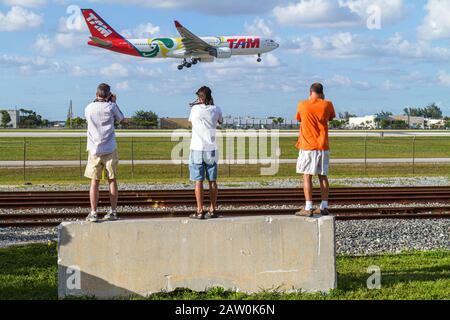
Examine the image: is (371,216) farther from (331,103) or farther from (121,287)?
(121,287)

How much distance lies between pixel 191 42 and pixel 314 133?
54485 millimetres

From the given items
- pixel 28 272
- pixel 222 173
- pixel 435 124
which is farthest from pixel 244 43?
pixel 435 124

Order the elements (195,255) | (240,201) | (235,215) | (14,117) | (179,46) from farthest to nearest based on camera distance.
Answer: (14,117) < (179,46) < (240,201) < (235,215) < (195,255)

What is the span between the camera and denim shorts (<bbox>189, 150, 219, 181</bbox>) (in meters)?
8.09

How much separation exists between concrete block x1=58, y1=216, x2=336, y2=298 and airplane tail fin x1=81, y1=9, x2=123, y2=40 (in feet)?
202

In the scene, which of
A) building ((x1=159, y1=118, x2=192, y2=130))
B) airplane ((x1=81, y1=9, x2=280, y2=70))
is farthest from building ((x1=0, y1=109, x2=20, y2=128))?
airplane ((x1=81, y1=9, x2=280, y2=70))

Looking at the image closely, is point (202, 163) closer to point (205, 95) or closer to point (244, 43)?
point (205, 95)

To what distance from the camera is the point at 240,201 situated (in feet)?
55.6

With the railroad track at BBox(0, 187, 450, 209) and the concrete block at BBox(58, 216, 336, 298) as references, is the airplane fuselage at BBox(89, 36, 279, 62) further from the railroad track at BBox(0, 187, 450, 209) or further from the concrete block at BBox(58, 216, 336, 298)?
the concrete block at BBox(58, 216, 336, 298)

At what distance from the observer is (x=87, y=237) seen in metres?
7.48

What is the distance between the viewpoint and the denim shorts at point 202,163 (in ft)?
26.6

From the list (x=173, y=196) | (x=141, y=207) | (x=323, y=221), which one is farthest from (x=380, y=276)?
(x=173, y=196)

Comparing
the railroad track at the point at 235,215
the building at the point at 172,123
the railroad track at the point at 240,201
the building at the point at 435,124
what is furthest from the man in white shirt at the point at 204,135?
the building at the point at 435,124
